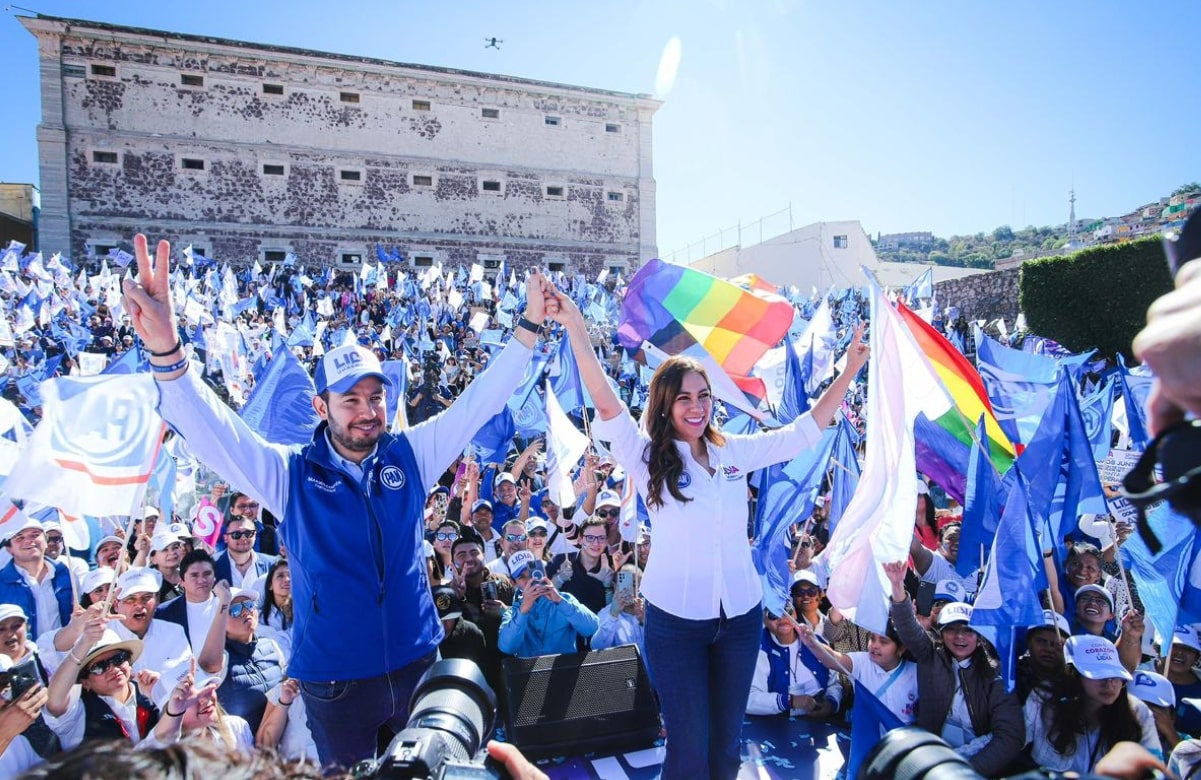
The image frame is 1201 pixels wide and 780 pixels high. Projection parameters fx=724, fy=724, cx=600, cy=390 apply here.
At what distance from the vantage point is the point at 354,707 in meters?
2.10

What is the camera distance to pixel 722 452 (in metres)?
2.61

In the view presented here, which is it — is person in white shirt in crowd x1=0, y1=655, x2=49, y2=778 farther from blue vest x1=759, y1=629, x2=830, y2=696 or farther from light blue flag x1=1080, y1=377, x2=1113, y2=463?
light blue flag x1=1080, y1=377, x2=1113, y2=463

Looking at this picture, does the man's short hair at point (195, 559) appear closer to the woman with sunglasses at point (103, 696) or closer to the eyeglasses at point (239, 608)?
the eyeglasses at point (239, 608)

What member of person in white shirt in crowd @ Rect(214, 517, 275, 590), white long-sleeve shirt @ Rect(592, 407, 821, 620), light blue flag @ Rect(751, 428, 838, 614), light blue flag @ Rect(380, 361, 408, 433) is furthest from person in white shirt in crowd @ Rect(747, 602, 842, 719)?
person in white shirt in crowd @ Rect(214, 517, 275, 590)

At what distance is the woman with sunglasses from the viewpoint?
2947 millimetres

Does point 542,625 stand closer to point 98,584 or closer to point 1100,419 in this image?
point 98,584

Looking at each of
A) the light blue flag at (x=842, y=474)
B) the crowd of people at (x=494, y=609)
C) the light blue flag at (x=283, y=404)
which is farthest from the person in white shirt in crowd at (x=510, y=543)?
the light blue flag at (x=842, y=474)

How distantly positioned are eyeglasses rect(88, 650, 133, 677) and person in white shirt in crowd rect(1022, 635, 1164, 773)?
4.22 meters

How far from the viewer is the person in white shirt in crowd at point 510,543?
583 centimetres

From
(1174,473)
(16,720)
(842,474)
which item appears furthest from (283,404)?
(1174,473)

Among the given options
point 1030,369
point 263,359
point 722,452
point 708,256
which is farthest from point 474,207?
point 722,452

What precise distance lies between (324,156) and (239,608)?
33.2 m

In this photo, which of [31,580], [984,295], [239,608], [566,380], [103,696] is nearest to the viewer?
[103,696]

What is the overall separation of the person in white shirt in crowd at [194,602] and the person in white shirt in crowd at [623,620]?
7.80 ft
